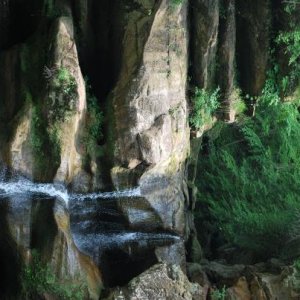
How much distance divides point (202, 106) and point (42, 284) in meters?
3.75

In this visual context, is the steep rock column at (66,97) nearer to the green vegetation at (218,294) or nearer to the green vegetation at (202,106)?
the green vegetation at (202,106)

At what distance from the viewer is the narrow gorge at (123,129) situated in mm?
6102

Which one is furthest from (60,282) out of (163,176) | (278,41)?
(278,41)

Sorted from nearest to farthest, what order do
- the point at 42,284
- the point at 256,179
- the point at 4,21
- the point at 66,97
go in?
the point at 42,284, the point at 66,97, the point at 4,21, the point at 256,179

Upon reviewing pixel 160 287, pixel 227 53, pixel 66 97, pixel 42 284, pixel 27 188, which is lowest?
pixel 160 287

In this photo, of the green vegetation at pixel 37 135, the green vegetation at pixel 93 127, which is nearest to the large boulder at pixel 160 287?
the green vegetation at pixel 93 127

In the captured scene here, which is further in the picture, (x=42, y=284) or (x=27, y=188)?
(x=27, y=188)

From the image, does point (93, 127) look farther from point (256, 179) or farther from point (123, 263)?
point (256, 179)

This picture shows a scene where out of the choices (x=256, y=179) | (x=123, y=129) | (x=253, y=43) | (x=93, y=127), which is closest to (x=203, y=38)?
(x=253, y=43)

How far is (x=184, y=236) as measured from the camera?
25.2ft

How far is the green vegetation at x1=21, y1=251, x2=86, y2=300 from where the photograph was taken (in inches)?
230

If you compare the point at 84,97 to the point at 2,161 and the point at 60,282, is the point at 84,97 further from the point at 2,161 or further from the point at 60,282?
the point at 60,282

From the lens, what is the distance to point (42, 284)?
19.2 ft

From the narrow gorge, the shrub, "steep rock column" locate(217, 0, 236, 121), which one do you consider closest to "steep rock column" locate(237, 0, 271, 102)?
the narrow gorge
